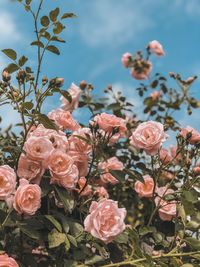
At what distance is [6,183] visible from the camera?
1.92 metres

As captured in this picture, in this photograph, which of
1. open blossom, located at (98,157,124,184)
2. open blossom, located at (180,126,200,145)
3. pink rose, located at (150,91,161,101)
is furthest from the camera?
pink rose, located at (150,91,161,101)

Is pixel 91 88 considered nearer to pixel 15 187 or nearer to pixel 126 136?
pixel 126 136

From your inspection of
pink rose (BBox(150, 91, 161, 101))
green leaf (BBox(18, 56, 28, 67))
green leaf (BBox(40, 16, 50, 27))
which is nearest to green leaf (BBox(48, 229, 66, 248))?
green leaf (BBox(18, 56, 28, 67))

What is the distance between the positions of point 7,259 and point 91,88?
160cm

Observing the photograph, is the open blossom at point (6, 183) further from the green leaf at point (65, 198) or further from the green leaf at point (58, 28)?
the green leaf at point (58, 28)

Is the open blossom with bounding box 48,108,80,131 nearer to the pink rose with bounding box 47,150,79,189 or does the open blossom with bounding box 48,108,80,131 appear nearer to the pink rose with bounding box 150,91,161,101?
the pink rose with bounding box 47,150,79,189

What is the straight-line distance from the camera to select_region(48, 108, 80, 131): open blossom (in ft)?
7.70

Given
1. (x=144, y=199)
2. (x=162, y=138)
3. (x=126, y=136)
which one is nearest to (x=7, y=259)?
(x=162, y=138)

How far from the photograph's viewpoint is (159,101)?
4113 millimetres

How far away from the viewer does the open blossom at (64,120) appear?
7.70 ft

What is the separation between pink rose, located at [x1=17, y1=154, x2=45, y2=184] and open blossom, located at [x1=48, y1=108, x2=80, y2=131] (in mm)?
369

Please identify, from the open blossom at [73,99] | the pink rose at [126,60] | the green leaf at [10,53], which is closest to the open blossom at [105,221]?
the green leaf at [10,53]

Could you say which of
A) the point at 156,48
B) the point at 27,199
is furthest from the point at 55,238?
the point at 156,48

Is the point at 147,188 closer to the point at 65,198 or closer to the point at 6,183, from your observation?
the point at 65,198
